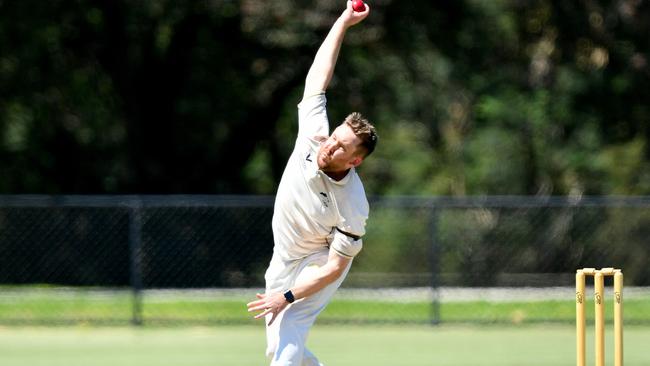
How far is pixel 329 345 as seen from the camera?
44.1 feet

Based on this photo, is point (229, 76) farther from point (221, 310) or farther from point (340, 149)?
point (340, 149)

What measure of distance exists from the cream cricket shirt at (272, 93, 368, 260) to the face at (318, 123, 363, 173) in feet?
0.49

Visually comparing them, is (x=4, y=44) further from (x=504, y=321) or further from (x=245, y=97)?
(x=504, y=321)

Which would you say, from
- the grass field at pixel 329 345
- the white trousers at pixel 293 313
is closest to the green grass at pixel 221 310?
the grass field at pixel 329 345

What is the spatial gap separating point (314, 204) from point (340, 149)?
17.2 inches

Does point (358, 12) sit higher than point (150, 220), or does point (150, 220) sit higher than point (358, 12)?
point (150, 220)

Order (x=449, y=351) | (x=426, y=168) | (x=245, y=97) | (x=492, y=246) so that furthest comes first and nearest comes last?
(x=426, y=168) → (x=245, y=97) → (x=492, y=246) → (x=449, y=351)

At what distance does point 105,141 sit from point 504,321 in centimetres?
1280

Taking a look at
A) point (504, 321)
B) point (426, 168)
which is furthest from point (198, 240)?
point (426, 168)

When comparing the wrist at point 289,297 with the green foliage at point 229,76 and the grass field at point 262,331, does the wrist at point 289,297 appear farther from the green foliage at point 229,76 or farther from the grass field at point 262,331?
the green foliage at point 229,76

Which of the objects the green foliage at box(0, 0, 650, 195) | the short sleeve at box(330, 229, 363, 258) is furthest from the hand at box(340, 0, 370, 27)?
the green foliage at box(0, 0, 650, 195)

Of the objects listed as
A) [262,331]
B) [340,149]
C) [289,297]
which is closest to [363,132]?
[340,149]

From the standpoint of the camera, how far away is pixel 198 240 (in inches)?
687

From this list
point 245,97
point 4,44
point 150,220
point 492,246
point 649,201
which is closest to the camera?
point 649,201
